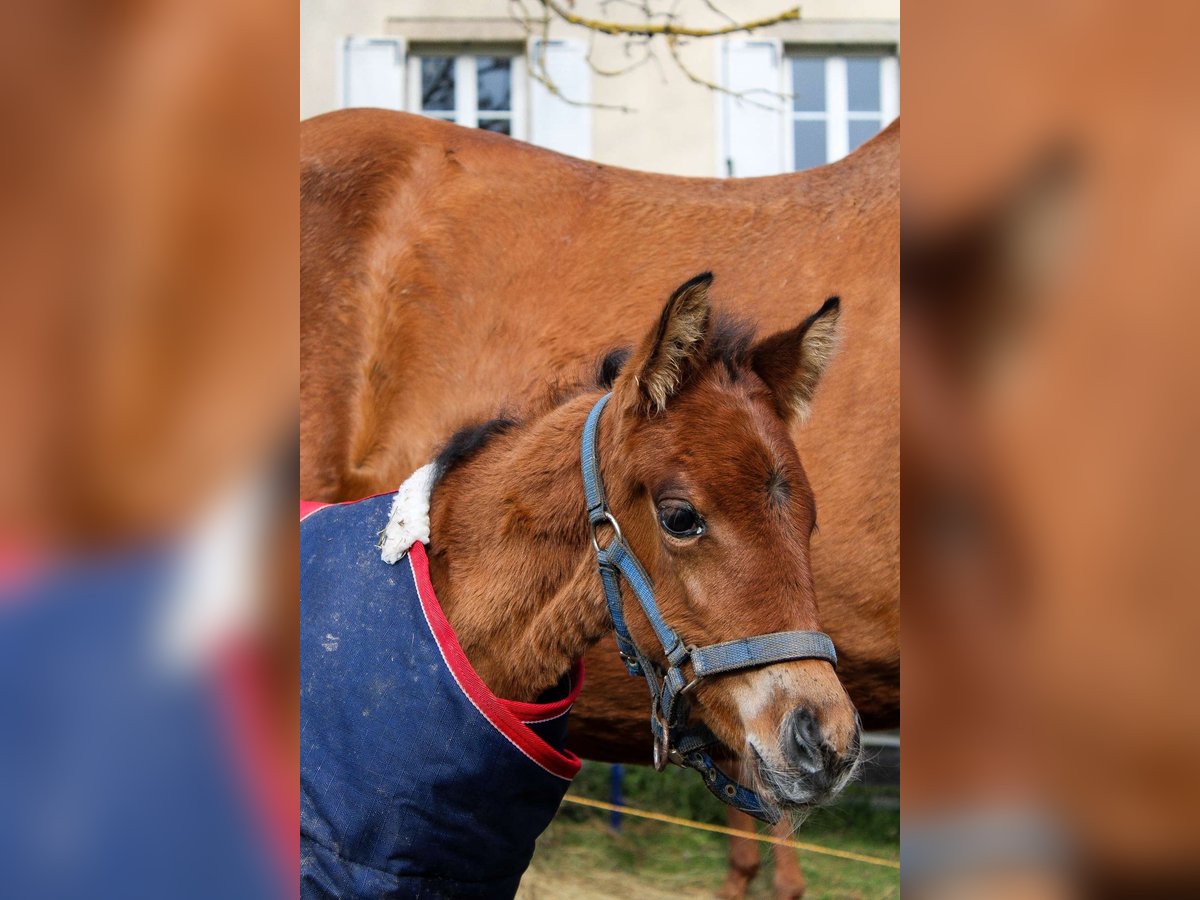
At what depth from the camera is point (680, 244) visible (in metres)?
2.45

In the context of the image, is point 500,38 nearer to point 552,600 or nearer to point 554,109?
point 554,109

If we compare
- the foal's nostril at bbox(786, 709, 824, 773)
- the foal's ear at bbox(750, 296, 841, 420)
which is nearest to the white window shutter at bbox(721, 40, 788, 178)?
the foal's ear at bbox(750, 296, 841, 420)

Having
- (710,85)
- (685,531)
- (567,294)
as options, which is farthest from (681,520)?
(710,85)

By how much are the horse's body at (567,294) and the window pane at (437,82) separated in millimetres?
578

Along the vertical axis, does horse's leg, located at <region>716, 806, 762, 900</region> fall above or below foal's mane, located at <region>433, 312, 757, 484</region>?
below

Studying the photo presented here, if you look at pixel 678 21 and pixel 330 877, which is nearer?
pixel 330 877

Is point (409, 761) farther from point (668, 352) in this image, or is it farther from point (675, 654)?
point (668, 352)

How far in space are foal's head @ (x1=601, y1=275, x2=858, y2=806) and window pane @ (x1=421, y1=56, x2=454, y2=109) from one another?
6.93 feet

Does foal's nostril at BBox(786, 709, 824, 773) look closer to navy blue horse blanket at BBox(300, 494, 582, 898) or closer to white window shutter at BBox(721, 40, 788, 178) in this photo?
navy blue horse blanket at BBox(300, 494, 582, 898)

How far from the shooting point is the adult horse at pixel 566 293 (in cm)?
208

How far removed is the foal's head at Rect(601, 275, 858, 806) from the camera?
53.1 inches
